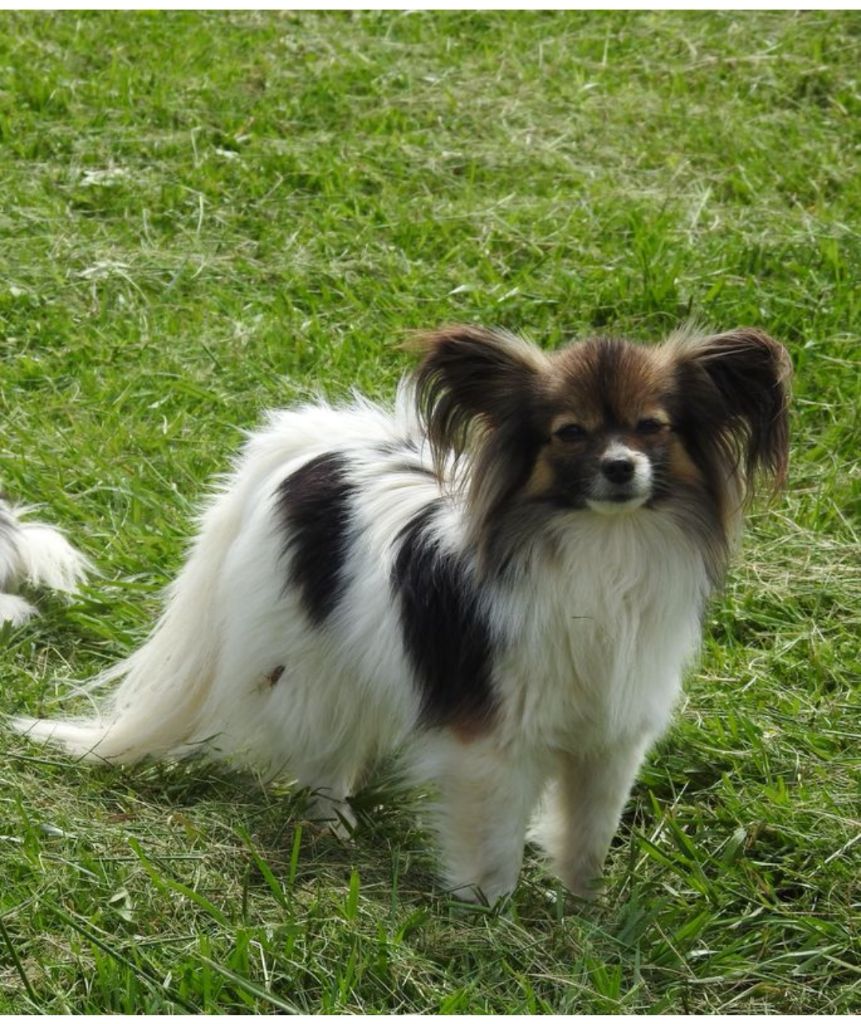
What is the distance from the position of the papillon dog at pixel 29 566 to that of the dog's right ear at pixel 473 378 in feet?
6.43

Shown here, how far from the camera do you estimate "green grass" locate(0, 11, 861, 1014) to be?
4.05 m

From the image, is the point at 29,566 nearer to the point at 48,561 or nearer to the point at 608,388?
the point at 48,561

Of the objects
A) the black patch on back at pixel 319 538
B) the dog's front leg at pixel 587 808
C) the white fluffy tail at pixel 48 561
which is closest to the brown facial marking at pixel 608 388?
the black patch on back at pixel 319 538

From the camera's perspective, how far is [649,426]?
4082mm

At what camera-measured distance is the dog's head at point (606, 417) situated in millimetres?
4051

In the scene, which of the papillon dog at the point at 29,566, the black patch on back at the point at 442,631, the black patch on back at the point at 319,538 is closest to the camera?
the black patch on back at the point at 442,631

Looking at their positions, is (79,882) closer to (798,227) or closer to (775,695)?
(775,695)

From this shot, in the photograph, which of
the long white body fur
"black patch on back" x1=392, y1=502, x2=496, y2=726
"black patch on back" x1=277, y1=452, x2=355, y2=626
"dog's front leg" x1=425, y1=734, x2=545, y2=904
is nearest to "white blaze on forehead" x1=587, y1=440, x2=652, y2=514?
the long white body fur

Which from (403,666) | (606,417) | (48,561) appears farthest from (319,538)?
(48,561)

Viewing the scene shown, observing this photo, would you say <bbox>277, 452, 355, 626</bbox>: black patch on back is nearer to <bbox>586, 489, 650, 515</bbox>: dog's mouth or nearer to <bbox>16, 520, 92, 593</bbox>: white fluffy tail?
<bbox>586, 489, 650, 515</bbox>: dog's mouth

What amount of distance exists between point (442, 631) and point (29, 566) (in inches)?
76.8

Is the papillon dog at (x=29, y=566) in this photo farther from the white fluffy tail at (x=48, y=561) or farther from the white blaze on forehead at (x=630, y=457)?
the white blaze on forehead at (x=630, y=457)

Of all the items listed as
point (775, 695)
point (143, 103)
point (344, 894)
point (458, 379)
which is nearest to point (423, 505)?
point (458, 379)

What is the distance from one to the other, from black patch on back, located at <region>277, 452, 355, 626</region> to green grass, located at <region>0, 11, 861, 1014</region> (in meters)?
0.62
